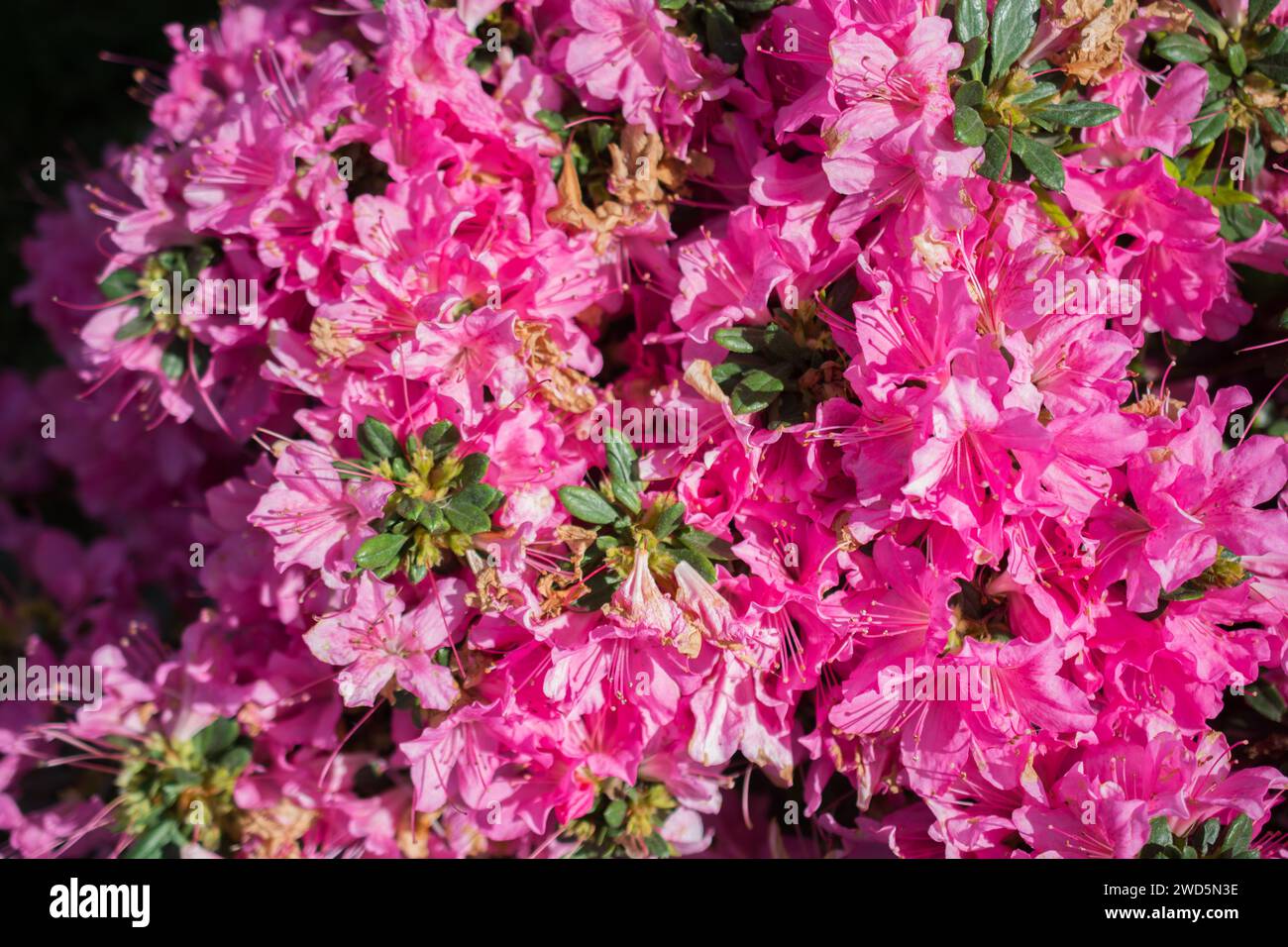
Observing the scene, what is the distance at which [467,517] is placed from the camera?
1904 mm

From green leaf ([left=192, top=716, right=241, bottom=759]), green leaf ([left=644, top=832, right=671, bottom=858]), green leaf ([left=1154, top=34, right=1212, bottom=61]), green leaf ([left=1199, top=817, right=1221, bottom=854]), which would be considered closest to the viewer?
green leaf ([left=1199, top=817, right=1221, bottom=854])

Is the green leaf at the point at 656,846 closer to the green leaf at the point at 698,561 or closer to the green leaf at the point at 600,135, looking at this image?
the green leaf at the point at 698,561

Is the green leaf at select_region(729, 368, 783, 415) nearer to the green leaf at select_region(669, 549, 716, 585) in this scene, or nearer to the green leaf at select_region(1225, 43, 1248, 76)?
the green leaf at select_region(669, 549, 716, 585)

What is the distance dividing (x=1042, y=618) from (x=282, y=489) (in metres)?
1.42

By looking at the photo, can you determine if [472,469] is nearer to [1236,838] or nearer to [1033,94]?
[1033,94]

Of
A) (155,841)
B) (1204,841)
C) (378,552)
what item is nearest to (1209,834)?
(1204,841)

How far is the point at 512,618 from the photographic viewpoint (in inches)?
75.0

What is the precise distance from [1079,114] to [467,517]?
51.7 inches

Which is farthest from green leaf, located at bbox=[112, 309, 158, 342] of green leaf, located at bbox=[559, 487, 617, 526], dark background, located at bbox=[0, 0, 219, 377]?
dark background, located at bbox=[0, 0, 219, 377]

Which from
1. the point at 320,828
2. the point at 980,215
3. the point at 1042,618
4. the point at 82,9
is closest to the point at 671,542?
the point at 1042,618

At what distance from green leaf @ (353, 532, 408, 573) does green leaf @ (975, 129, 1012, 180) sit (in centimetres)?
123

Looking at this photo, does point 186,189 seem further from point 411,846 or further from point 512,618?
point 411,846

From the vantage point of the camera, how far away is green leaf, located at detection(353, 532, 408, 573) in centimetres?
192

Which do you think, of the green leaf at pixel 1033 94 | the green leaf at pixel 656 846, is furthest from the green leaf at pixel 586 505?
the green leaf at pixel 1033 94
